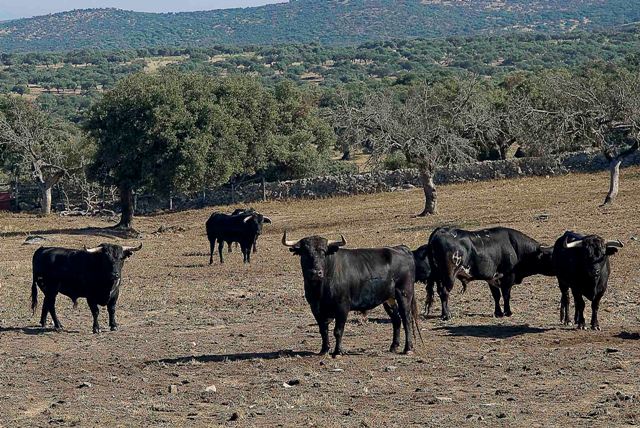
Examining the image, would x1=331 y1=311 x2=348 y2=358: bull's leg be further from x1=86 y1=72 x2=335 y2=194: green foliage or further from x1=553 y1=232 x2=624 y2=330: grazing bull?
x1=86 y1=72 x2=335 y2=194: green foliage

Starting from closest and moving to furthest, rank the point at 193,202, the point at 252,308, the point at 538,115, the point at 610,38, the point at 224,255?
1. the point at 252,308
2. the point at 224,255
3. the point at 538,115
4. the point at 193,202
5. the point at 610,38

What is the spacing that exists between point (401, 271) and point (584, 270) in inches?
119

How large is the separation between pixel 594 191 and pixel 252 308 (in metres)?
24.8

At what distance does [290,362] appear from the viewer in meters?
14.8

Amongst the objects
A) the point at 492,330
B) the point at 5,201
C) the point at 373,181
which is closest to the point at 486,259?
the point at 492,330

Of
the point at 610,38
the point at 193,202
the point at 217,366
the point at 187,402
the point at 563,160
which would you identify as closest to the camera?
the point at 187,402

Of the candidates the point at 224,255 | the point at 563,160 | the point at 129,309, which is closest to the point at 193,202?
the point at 563,160

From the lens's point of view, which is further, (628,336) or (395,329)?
(628,336)

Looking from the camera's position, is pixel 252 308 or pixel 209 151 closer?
pixel 252 308

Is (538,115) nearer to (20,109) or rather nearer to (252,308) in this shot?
(252,308)

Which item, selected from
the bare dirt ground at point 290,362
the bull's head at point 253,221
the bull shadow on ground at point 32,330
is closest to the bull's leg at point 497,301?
A: the bare dirt ground at point 290,362

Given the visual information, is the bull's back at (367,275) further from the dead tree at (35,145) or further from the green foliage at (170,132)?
the dead tree at (35,145)

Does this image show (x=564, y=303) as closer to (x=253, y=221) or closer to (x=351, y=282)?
(x=351, y=282)

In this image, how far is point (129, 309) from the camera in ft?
70.2
